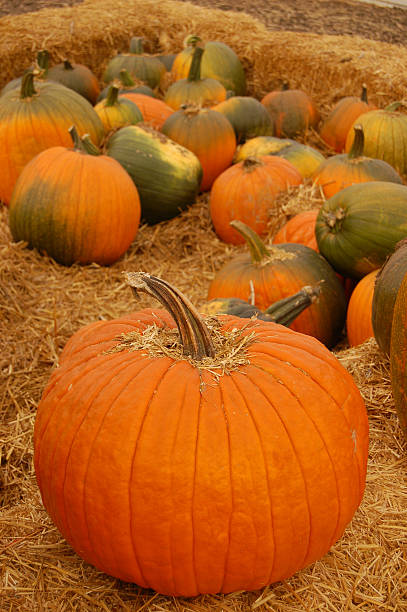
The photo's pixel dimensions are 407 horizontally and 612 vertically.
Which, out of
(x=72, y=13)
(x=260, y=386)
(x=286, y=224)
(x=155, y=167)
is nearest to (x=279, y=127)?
(x=155, y=167)

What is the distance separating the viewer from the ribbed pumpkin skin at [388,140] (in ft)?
18.9

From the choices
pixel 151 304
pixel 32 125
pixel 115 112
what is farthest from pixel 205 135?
pixel 151 304

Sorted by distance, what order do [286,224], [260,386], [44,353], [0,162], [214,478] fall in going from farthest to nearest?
1. [0,162]
2. [286,224]
3. [44,353]
4. [260,386]
5. [214,478]

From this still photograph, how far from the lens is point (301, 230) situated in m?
4.51

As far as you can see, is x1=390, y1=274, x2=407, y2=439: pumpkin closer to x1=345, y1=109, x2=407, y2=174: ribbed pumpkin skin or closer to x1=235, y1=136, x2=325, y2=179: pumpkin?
x1=235, y1=136, x2=325, y2=179: pumpkin

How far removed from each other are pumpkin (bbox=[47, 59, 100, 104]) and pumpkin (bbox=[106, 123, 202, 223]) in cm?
251

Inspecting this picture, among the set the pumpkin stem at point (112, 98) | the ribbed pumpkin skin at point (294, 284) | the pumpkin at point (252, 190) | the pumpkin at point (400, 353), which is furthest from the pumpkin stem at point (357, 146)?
the pumpkin at point (400, 353)

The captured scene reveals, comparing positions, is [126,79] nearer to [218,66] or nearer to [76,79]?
[76,79]

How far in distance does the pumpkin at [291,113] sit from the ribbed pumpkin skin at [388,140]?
151 centimetres

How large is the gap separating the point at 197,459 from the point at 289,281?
7.49 ft

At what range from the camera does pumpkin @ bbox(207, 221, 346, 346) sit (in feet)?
12.5

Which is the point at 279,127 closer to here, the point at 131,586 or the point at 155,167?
the point at 155,167

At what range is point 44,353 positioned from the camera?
12.3 feet

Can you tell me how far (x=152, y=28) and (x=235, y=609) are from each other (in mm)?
8655
